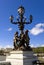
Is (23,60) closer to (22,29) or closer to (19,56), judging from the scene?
(19,56)

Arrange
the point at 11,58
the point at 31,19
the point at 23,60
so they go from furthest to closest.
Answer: the point at 31,19
the point at 11,58
the point at 23,60

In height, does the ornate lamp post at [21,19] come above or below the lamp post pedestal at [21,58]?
above

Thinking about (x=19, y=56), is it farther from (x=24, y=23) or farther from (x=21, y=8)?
(x=21, y=8)

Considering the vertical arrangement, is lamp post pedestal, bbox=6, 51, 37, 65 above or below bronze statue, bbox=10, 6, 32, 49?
below

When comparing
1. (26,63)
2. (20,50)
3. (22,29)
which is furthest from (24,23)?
(26,63)

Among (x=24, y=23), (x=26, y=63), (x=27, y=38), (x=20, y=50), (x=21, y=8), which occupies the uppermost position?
(x=21, y=8)

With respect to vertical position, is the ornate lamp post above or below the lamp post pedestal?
above

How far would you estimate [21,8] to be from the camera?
58.9 ft

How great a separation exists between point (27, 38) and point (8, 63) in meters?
2.84

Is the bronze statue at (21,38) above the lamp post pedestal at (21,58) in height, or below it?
above

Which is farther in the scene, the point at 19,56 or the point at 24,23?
the point at 24,23

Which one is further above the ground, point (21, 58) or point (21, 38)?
point (21, 38)

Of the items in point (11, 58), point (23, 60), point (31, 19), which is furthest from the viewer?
point (31, 19)

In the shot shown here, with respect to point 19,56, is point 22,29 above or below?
above
